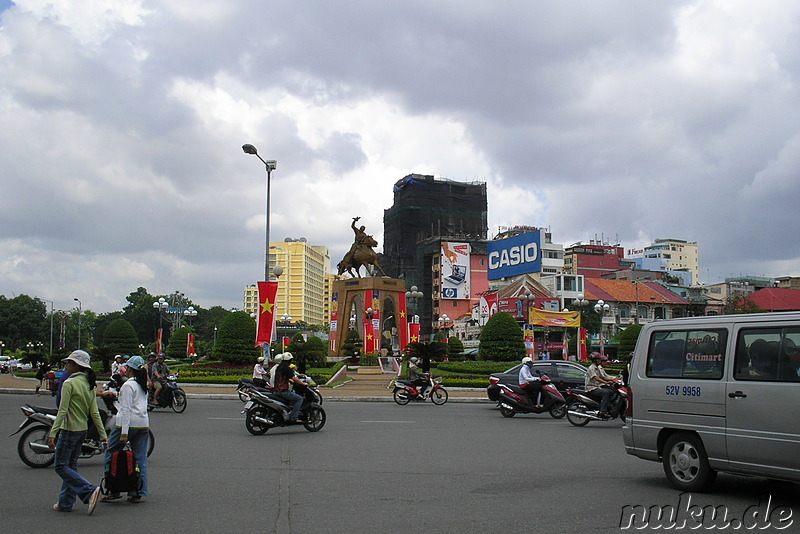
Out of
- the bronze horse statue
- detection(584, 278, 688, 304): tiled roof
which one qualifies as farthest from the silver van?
detection(584, 278, 688, 304): tiled roof

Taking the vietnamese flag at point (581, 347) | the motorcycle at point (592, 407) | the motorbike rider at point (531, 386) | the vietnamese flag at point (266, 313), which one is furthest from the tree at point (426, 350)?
the vietnamese flag at point (581, 347)

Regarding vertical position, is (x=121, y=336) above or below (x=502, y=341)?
above

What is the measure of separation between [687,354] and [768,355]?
0.95 meters

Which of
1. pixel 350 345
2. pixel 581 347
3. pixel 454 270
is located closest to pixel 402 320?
pixel 350 345

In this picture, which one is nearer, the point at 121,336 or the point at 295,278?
the point at 121,336

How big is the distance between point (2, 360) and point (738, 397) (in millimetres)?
62399

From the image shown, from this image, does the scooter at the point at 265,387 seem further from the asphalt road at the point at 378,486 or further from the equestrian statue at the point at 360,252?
the equestrian statue at the point at 360,252

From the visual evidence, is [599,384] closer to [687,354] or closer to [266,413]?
[266,413]

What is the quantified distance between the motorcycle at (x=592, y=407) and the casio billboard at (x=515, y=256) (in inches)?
1870

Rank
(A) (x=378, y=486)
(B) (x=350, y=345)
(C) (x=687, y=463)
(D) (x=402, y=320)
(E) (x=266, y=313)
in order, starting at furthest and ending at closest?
(D) (x=402, y=320)
(B) (x=350, y=345)
(E) (x=266, y=313)
(A) (x=378, y=486)
(C) (x=687, y=463)

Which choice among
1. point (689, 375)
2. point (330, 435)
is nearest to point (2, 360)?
point (330, 435)

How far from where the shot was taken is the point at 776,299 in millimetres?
76125

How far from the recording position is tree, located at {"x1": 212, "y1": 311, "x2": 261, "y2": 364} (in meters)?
36.0

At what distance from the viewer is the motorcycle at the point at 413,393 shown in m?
22.2
